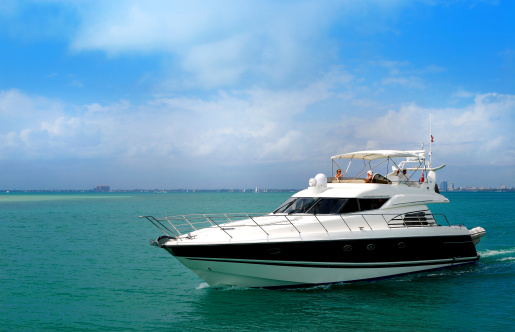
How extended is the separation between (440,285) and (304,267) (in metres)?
5.08

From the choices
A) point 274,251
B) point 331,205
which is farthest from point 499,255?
point 274,251

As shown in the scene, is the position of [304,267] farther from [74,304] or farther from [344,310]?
[74,304]

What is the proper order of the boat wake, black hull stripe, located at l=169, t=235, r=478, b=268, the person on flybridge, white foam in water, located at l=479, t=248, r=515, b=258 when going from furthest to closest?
white foam in water, located at l=479, t=248, r=515, b=258 → the boat wake → the person on flybridge → black hull stripe, located at l=169, t=235, r=478, b=268

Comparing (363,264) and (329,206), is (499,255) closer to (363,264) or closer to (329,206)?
(363,264)

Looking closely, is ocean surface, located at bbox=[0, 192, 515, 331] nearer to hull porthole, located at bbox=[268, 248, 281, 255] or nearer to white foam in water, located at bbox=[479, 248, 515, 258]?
hull porthole, located at bbox=[268, 248, 281, 255]

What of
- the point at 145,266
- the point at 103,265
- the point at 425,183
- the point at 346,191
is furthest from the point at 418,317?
the point at 103,265

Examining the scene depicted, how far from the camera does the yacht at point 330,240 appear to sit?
1465 centimetres

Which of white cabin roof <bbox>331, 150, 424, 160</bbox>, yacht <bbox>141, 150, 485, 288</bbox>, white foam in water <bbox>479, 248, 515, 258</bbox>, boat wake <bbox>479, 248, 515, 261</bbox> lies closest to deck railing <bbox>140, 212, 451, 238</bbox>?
yacht <bbox>141, 150, 485, 288</bbox>

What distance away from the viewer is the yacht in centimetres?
1465

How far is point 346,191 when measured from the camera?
17.3 m

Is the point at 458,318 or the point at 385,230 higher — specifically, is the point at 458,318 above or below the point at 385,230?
below

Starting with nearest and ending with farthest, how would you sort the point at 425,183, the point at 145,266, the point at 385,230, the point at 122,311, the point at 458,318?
the point at 458,318
the point at 122,311
the point at 385,230
the point at 425,183
the point at 145,266

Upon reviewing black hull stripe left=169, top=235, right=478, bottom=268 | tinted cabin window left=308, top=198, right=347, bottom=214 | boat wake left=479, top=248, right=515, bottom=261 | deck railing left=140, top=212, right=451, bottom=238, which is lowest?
boat wake left=479, top=248, right=515, bottom=261

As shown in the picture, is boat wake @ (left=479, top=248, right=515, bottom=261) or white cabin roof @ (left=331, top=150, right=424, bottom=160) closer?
white cabin roof @ (left=331, top=150, right=424, bottom=160)
